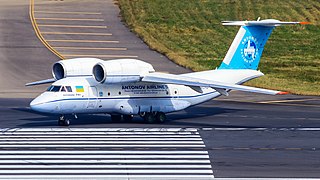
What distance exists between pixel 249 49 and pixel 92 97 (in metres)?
9.56

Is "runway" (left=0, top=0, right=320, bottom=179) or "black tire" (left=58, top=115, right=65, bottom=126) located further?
A: "black tire" (left=58, top=115, right=65, bottom=126)

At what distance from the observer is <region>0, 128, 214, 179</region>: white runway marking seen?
962 inches

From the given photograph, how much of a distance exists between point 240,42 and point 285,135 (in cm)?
843

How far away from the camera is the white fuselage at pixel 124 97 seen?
112ft

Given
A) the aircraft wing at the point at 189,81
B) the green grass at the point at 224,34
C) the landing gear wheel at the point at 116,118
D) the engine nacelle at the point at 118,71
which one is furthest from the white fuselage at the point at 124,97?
the green grass at the point at 224,34

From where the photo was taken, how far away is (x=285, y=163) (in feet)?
86.4

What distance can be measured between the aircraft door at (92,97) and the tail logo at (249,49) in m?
8.91

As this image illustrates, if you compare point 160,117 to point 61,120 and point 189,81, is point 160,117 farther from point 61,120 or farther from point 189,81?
point 61,120

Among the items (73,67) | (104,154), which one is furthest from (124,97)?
(104,154)

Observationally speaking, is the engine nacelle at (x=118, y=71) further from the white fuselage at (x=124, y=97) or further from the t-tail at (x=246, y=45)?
the t-tail at (x=246, y=45)

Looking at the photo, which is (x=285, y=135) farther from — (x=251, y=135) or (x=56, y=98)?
(x=56, y=98)

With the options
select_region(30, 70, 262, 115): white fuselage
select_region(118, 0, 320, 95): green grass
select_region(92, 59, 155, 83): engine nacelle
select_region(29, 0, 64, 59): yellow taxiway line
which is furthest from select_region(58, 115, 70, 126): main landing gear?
select_region(29, 0, 64, 59): yellow taxiway line

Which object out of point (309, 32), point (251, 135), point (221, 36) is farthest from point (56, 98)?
point (309, 32)

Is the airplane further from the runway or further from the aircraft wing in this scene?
the runway
